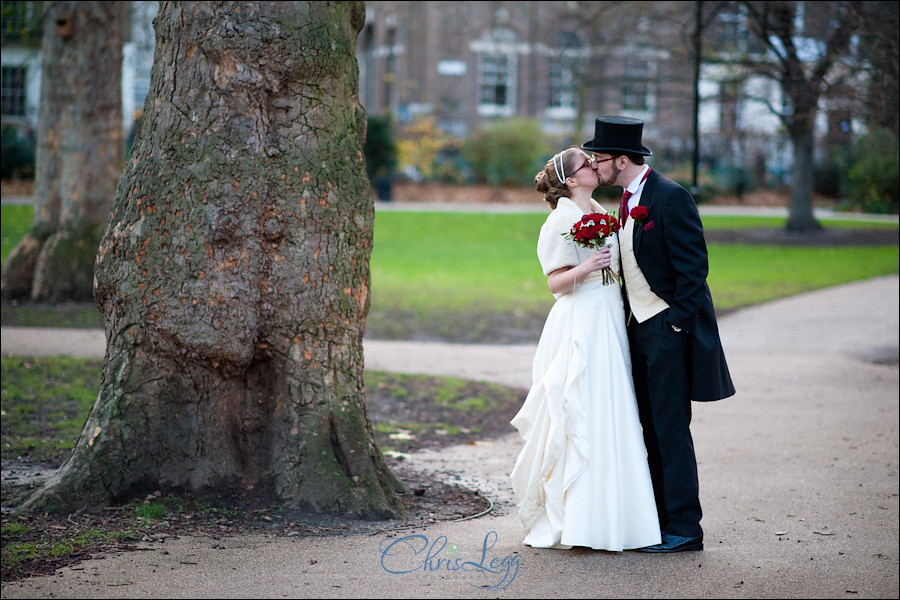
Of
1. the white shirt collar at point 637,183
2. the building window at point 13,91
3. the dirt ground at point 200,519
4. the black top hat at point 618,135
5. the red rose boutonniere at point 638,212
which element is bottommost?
the dirt ground at point 200,519

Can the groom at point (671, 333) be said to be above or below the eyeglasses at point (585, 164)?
below

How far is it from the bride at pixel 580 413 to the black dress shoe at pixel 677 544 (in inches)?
2.4

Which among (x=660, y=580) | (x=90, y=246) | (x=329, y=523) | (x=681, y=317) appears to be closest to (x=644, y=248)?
(x=681, y=317)

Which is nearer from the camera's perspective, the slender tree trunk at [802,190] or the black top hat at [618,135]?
the black top hat at [618,135]

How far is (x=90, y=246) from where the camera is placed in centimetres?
1354

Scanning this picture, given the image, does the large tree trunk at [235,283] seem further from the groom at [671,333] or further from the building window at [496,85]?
the building window at [496,85]

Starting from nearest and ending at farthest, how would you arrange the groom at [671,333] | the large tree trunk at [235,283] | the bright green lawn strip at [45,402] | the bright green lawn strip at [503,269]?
the groom at [671,333] → the large tree trunk at [235,283] → the bright green lawn strip at [45,402] → the bright green lawn strip at [503,269]

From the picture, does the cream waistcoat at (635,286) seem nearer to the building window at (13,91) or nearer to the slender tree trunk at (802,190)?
the building window at (13,91)

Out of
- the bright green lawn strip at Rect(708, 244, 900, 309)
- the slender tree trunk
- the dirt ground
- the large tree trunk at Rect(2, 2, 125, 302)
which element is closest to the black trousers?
the dirt ground

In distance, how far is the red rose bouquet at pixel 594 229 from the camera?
187 inches

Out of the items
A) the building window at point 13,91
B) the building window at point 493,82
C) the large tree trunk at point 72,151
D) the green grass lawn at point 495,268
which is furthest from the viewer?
the building window at point 493,82

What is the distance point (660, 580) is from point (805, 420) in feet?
14.2

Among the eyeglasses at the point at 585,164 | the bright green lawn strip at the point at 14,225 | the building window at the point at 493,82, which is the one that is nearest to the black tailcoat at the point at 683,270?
the eyeglasses at the point at 585,164

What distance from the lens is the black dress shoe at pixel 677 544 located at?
4.74 metres
